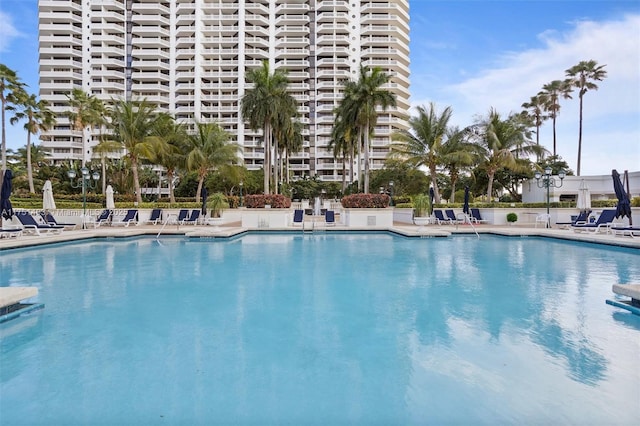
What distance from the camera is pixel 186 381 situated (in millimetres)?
3535

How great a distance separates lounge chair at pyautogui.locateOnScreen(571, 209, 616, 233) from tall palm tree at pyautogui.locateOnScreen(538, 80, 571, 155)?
96.1 ft

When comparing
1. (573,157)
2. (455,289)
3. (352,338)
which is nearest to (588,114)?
(573,157)

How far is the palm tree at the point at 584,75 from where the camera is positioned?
36.3 meters

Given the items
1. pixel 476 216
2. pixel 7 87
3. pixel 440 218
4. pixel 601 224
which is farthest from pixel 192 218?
pixel 7 87

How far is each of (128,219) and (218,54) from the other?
2008 inches

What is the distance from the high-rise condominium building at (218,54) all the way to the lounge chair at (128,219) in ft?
134

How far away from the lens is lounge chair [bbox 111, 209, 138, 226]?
72.3ft

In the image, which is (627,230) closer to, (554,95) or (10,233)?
(10,233)

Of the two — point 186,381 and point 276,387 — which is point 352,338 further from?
point 186,381

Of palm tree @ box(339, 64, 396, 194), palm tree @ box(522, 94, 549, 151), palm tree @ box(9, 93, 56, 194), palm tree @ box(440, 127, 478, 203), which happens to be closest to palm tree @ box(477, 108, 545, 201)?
palm tree @ box(440, 127, 478, 203)

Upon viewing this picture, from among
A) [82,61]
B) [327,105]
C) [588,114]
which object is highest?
[82,61]

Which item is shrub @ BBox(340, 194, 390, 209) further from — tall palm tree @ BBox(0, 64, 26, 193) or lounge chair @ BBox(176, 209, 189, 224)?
tall palm tree @ BBox(0, 64, 26, 193)

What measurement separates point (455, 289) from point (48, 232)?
19.1 metres

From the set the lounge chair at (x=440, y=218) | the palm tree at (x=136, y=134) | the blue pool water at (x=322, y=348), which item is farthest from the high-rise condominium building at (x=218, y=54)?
the blue pool water at (x=322, y=348)
